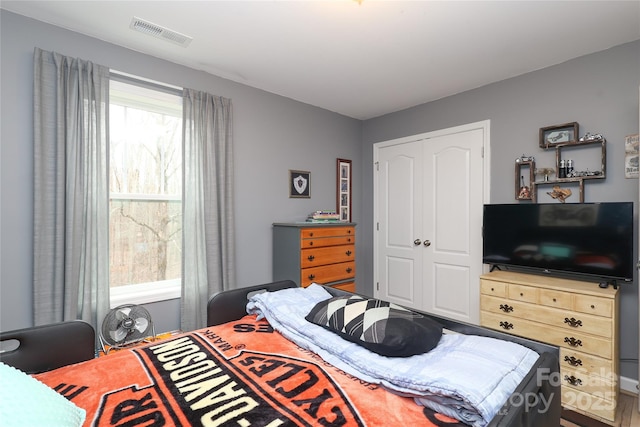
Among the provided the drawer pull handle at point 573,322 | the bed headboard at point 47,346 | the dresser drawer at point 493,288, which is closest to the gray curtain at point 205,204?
the bed headboard at point 47,346

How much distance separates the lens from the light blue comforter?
3.10 ft

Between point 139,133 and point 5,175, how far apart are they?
35.6 inches

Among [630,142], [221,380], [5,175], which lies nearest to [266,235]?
[5,175]

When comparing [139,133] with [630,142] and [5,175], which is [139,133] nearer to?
[5,175]

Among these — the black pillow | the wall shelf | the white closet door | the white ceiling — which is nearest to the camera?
the black pillow

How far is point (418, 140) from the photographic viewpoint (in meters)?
3.71

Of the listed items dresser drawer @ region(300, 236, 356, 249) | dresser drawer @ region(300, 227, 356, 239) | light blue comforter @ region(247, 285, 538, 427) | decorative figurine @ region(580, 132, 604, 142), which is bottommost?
light blue comforter @ region(247, 285, 538, 427)

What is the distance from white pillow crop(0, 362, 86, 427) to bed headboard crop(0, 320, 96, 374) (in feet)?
1.83

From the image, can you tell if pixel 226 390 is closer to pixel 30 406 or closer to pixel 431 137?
pixel 30 406

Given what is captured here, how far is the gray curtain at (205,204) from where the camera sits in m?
2.71

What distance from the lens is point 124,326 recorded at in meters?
2.19

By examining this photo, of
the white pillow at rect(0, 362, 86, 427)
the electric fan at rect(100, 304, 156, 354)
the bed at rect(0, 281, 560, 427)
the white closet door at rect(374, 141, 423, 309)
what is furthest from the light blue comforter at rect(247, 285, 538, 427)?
the white closet door at rect(374, 141, 423, 309)

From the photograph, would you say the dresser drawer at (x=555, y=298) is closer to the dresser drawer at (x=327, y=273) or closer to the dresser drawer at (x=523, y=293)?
the dresser drawer at (x=523, y=293)

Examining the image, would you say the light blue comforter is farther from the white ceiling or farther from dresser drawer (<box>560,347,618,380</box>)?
the white ceiling
